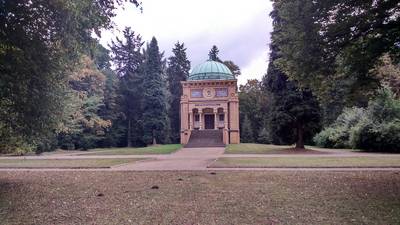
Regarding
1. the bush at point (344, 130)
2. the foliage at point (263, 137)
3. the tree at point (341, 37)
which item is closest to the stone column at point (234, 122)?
the bush at point (344, 130)

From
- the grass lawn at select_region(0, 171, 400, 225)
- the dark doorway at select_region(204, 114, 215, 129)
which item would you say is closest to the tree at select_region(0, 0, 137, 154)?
the grass lawn at select_region(0, 171, 400, 225)

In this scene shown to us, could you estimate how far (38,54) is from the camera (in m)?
9.55

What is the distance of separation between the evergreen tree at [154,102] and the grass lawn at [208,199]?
36.3m

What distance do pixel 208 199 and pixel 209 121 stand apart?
38.4 meters

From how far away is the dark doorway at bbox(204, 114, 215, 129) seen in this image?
46594 mm

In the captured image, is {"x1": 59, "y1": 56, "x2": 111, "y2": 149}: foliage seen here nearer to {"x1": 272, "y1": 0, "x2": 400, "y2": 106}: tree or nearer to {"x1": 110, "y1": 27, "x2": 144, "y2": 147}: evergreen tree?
{"x1": 110, "y1": 27, "x2": 144, "y2": 147}: evergreen tree

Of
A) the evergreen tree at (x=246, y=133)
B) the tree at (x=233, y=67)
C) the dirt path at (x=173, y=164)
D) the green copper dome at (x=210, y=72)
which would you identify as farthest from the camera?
the tree at (x=233, y=67)

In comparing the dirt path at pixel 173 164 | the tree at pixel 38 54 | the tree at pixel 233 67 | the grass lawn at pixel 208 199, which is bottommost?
the grass lawn at pixel 208 199

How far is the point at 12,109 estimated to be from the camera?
1016 centimetres

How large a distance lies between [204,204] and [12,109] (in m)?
6.20

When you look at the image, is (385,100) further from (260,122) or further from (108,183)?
(260,122)

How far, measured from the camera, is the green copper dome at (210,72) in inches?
1790

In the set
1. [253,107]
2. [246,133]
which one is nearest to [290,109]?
[246,133]

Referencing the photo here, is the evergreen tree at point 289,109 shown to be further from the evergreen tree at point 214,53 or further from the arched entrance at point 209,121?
the evergreen tree at point 214,53
